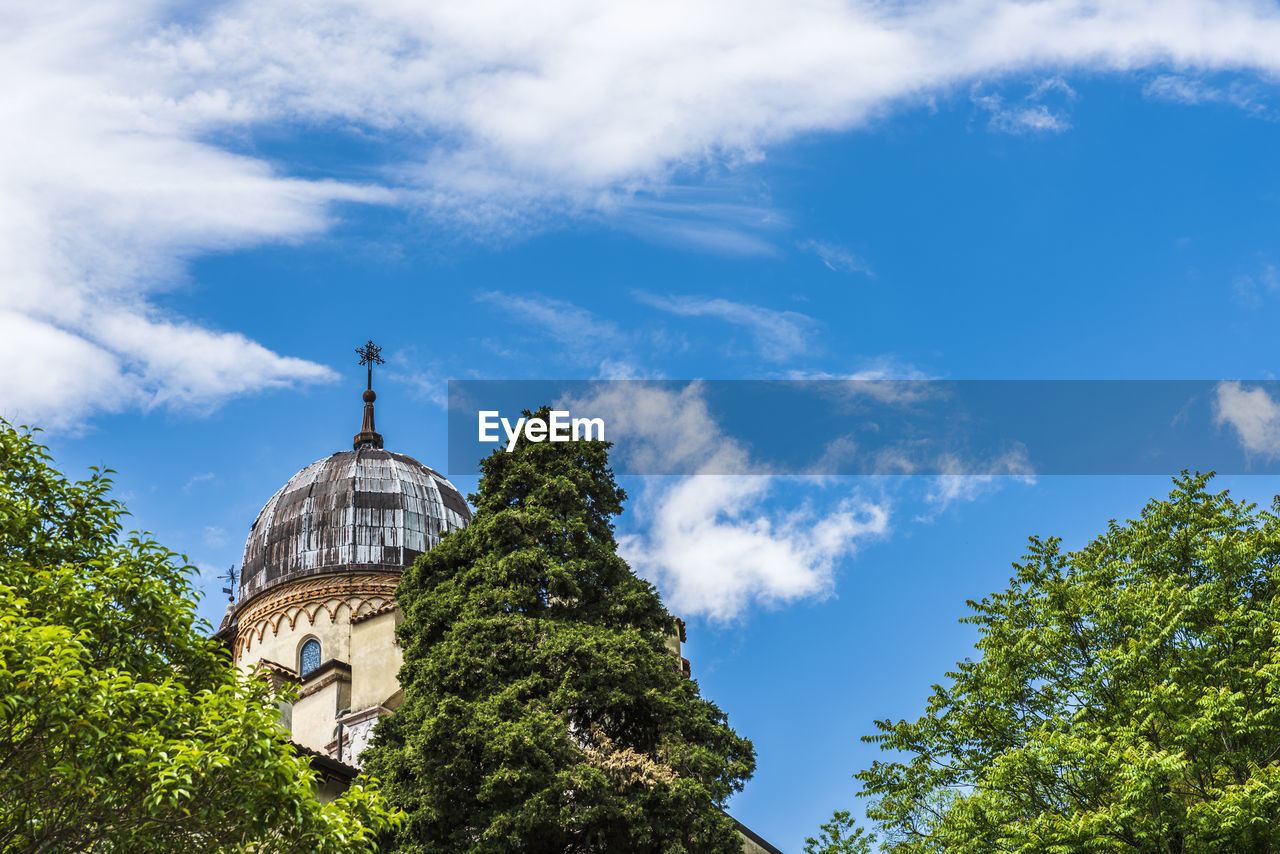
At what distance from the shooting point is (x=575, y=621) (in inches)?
859

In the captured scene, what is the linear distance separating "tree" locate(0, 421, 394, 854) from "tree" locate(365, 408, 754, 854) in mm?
4978

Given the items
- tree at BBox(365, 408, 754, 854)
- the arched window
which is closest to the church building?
the arched window

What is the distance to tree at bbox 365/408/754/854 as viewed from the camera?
62.0ft

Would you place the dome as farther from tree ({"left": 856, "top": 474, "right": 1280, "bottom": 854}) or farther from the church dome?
tree ({"left": 856, "top": 474, "right": 1280, "bottom": 854})

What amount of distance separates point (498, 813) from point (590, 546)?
5.63 metres

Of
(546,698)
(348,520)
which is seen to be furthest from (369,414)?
(546,698)

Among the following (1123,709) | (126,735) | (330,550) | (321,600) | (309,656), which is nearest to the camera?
(126,735)

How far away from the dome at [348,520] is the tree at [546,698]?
53.2 ft

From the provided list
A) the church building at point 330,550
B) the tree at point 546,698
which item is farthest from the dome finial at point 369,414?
the tree at point 546,698

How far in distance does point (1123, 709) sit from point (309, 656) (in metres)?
25.7

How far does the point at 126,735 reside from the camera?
11969 mm

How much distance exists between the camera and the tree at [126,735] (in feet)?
38.4

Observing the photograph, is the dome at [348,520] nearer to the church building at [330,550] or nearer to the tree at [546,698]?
the church building at [330,550]

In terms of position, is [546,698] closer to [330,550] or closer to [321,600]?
[321,600]
